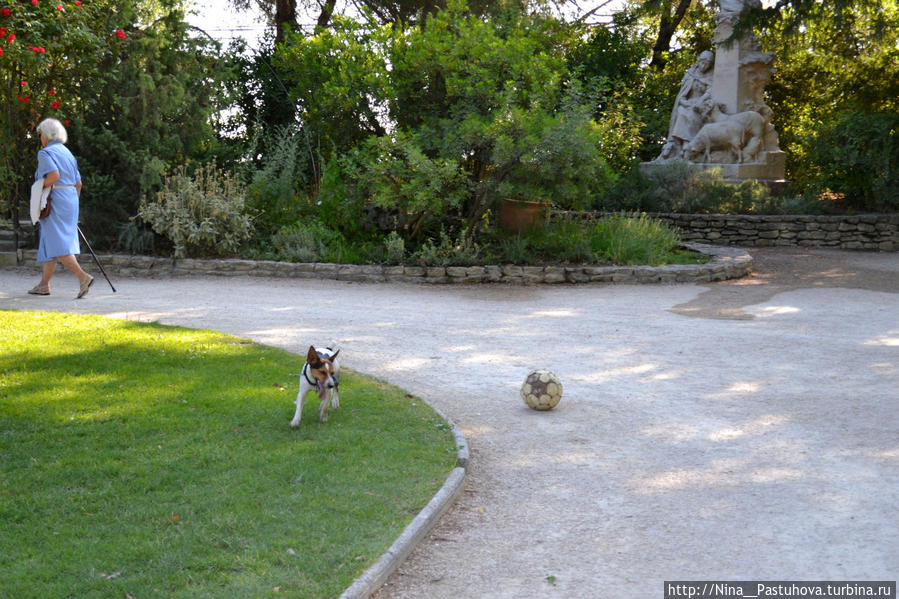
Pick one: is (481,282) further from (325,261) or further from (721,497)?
(721,497)

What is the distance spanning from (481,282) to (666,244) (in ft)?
11.9

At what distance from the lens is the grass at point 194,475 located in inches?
135

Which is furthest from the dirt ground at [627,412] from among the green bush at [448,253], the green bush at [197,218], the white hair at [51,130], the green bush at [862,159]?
the green bush at [862,159]

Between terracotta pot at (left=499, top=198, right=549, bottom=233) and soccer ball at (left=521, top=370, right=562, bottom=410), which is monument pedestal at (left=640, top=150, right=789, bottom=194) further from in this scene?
soccer ball at (left=521, top=370, right=562, bottom=410)

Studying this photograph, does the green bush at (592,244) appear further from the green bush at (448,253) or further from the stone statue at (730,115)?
the stone statue at (730,115)

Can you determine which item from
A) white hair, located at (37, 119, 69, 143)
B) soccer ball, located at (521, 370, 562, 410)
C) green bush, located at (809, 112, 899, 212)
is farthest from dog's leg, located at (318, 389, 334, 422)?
green bush, located at (809, 112, 899, 212)

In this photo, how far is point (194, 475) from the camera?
14.6ft

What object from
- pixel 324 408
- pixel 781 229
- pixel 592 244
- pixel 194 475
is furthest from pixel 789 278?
pixel 194 475

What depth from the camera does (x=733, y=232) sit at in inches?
667

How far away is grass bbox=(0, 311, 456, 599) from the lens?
3432mm

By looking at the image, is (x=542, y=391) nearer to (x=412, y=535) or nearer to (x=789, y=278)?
(x=412, y=535)

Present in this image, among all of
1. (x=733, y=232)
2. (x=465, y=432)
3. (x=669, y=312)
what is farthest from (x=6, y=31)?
(x=733, y=232)

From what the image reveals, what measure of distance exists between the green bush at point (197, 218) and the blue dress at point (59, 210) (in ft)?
8.84

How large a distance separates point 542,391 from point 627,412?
655mm
